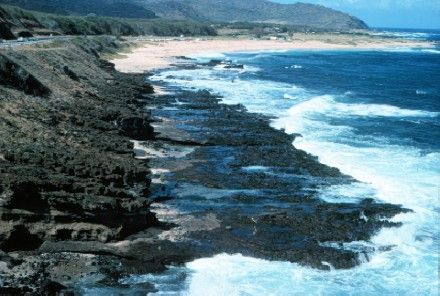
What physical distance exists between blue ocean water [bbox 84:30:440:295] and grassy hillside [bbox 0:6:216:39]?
71.9ft

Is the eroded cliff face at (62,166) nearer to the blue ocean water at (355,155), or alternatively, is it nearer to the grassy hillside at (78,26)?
the blue ocean water at (355,155)

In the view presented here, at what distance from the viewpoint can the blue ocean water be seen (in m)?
19.1

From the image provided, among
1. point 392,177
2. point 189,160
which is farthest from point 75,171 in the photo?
point 392,177

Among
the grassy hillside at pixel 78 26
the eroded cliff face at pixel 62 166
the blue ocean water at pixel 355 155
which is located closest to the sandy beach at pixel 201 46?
the blue ocean water at pixel 355 155

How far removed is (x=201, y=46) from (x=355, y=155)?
10014 centimetres

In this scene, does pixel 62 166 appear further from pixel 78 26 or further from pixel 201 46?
pixel 201 46

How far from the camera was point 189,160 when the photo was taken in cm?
3234

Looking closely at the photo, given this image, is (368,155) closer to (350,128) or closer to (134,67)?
(350,128)

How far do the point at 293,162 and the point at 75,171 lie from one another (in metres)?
13.5

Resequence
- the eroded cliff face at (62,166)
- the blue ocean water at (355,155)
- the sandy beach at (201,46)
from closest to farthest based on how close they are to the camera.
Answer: the blue ocean water at (355,155) < the eroded cliff face at (62,166) < the sandy beach at (201,46)

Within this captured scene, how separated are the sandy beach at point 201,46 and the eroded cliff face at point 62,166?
33078mm

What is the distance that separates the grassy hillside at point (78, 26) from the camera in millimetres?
76975

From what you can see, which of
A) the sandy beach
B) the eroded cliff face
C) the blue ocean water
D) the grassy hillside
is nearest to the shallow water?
the blue ocean water

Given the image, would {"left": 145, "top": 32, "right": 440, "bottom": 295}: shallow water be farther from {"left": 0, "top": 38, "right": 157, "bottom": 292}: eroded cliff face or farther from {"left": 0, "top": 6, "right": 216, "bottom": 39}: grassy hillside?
{"left": 0, "top": 6, "right": 216, "bottom": 39}: grassy hillside
